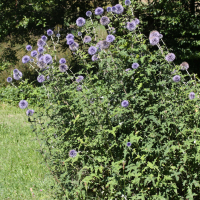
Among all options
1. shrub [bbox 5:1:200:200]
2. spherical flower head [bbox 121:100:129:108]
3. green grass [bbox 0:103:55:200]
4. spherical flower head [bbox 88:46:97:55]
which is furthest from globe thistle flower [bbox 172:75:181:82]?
green grass [bbox 0:103:55:200]

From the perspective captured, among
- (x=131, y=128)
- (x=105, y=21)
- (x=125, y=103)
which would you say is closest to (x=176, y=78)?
(x=125, y=103)

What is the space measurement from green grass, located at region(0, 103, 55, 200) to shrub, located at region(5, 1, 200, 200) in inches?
17.9

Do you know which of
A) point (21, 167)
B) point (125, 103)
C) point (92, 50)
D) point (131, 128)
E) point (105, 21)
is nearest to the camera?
point (125, 103)

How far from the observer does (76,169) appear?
2.88 metres

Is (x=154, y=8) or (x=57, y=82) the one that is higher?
(x=154, y=8)

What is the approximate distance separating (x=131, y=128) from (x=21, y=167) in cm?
222

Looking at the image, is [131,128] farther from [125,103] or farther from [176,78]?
[176,78]

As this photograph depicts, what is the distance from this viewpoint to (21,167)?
422cm

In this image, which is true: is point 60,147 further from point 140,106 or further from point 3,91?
point 3,91

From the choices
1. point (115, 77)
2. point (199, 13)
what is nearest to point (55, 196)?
point (115, 77)

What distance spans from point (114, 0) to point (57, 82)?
6545 mm

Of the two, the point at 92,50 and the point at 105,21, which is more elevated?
the point at 105,21

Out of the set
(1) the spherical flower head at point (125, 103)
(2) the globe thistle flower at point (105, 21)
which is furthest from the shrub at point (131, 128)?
(2) the globe thistle flower at point (105, 21)

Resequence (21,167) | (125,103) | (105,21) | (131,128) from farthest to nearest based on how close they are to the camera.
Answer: (21,167), (105,21), (131,128), (125,103)
